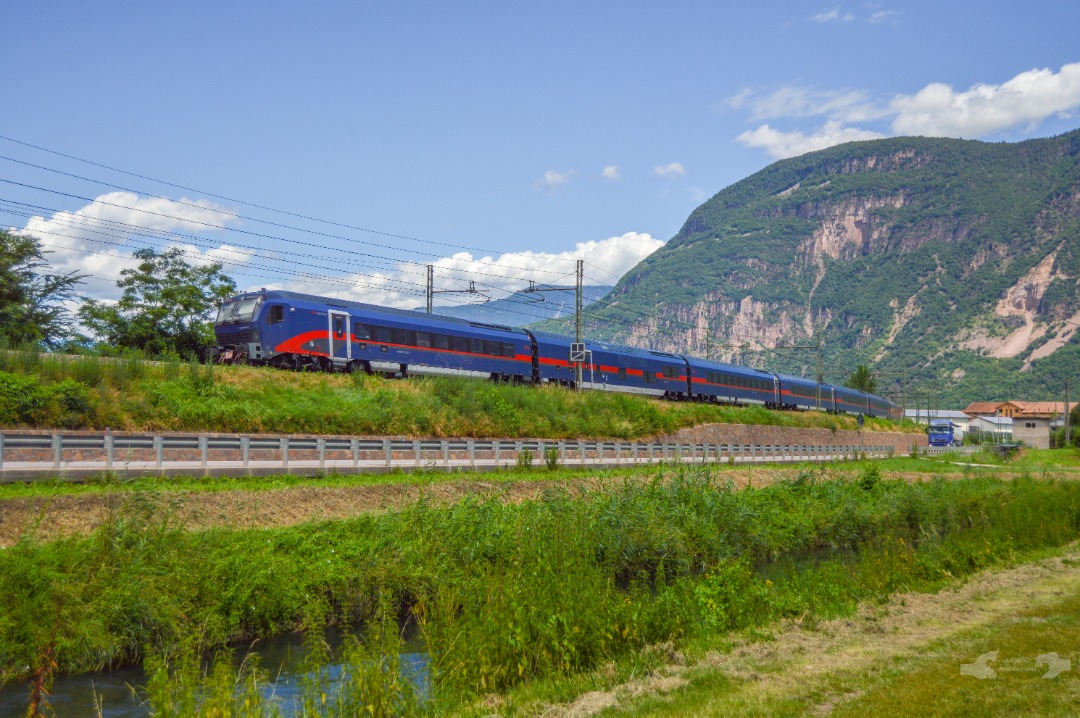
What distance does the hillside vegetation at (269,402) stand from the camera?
2459 centimetres

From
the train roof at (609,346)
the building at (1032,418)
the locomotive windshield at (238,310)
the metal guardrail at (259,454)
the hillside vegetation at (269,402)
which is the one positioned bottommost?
the building at (1032,418)

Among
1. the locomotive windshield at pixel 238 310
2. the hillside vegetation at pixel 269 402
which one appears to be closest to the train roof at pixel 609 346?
the hillside vegetation at pixel 269 402

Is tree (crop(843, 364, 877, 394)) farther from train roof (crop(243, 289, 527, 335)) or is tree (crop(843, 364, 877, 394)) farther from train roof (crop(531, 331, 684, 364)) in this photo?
train roof (crop(243, 289, 527, 335))

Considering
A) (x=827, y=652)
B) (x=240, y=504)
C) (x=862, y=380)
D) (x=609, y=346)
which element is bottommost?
(x=827, y=652)

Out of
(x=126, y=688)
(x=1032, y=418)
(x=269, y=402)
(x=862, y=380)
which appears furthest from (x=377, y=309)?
(x=1032, y=418)

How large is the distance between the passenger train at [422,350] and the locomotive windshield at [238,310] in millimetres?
39

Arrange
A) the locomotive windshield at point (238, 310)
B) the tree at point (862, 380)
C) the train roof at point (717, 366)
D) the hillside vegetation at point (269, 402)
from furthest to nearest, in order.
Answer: the tree at point (862, 380) < the train roof at point (717, 366) < the locomotive windshield at point (238, 310) < the hillside vegetation at point (269, 402)

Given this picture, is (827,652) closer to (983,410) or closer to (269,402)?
(269,402)

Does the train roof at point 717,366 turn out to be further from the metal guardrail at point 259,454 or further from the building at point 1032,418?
the building at point 1032,418

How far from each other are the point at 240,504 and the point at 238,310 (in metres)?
18.2

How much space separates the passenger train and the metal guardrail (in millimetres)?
7215

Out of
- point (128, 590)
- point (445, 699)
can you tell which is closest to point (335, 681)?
point (445, 699)

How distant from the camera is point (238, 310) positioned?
115 ft

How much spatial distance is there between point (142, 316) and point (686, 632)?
38.4 m
